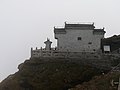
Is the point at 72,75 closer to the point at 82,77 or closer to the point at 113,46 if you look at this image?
the point at 82,77

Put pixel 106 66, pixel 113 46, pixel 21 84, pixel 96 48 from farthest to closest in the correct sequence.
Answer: pixel 113 46
pixel 96 48
pixel 106 66
pixel 21 84

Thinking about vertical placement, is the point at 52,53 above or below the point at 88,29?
below

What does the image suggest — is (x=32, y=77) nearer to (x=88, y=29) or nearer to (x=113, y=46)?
(x=88, y=29)

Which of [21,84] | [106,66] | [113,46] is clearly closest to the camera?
[21,84]

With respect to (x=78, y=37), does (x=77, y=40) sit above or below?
below

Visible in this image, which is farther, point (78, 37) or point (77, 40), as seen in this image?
point (77, 40)

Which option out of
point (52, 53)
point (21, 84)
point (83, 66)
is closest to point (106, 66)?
point (83, 66)

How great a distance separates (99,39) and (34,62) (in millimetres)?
13368

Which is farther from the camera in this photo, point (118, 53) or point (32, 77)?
point (118, 53)

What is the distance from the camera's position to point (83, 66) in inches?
1917

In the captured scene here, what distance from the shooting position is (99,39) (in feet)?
191

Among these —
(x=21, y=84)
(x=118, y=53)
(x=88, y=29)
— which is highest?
(x=88, y=29)

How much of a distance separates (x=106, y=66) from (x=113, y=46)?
12589 mm

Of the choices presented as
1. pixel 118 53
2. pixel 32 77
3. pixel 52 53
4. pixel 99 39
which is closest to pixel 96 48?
pixel 99 39
